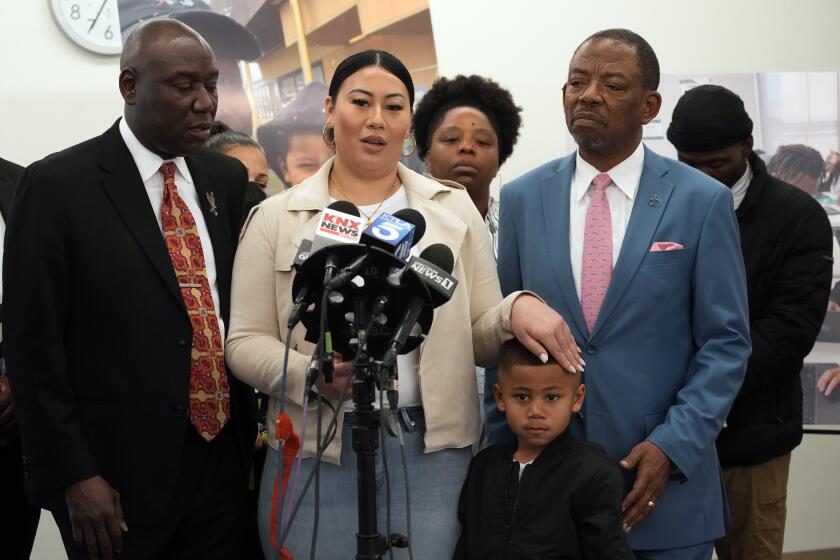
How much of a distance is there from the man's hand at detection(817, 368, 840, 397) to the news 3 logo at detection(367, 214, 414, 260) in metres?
3.70

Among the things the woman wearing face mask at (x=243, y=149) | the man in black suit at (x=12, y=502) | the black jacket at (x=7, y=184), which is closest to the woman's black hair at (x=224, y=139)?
the woman wearing face mask at (x=243, y=149)

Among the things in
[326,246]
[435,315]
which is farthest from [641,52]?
[326,246]

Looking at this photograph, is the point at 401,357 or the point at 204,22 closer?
the point at 401,357

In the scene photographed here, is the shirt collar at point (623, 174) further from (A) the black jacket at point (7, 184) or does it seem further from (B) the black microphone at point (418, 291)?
(A) the black jacket at point (7, 184)

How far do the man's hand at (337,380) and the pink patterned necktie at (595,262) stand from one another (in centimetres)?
73

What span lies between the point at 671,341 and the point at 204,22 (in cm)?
245

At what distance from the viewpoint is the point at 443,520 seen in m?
2.08

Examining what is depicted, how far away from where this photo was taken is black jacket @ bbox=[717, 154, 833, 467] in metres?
2.85

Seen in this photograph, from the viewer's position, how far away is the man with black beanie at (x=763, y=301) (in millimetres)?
2865

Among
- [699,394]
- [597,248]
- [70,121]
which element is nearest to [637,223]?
[597,248]

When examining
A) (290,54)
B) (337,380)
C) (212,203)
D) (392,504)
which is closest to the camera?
(337,380)

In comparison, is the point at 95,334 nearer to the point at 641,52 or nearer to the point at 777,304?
the point at 641,52

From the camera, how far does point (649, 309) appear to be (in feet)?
7.26

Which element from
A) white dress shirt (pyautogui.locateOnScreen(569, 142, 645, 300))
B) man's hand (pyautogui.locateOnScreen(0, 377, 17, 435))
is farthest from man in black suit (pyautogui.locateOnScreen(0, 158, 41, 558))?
white dress shirt (pyautogui.locateOnScreen(569, 142, 645, 300))
